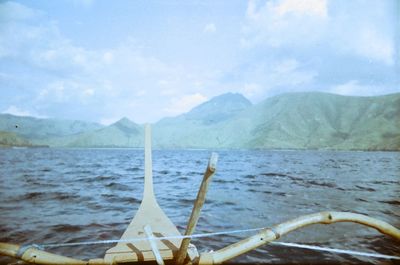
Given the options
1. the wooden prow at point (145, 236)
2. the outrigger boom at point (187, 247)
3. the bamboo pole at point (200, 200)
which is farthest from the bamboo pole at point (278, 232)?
the wooden prow at point (145, 236)

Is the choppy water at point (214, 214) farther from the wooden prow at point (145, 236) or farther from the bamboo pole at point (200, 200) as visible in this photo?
the bamboo pole at point (200, 200)

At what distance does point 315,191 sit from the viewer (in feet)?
55.7

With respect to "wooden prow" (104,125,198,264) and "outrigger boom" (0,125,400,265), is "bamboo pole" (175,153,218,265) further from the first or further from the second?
"wooden prow" (104,125,198,264)

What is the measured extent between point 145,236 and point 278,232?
2.78 m

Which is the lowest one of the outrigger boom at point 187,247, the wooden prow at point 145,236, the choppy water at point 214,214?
the choppy water at point 214,214

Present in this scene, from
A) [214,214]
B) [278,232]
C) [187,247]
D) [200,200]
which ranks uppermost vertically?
[200,200]

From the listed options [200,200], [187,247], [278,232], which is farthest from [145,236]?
[278,232]

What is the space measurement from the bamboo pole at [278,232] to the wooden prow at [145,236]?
2.02 feet

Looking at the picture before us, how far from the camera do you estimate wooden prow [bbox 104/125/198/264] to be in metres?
4.16

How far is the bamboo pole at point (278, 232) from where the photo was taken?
12.0 feet

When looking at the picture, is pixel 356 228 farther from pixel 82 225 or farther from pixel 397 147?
pixel 397 147

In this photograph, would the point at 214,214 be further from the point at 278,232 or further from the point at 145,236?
the point at 278,232

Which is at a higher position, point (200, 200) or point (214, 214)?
point (200, 200)

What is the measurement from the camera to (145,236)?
5293 millimetres
